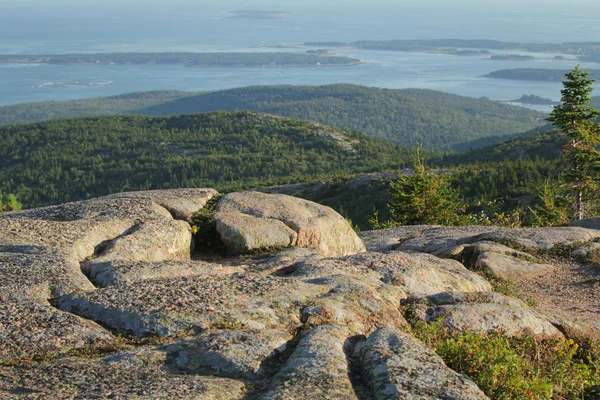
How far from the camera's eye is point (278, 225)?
1206 cm

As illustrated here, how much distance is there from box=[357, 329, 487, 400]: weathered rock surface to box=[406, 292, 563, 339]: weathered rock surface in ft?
5.37

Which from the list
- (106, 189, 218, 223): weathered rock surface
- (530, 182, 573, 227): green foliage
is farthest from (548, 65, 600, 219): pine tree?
(106, 189, 218, 223): weathered rock surface

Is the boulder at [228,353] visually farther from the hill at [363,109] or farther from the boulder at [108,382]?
the hill at [363,109]

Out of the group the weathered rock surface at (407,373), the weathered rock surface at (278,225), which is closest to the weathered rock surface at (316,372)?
the weathered rock surface at (407,373)

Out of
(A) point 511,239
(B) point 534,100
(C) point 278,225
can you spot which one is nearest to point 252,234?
(C) point 278,225

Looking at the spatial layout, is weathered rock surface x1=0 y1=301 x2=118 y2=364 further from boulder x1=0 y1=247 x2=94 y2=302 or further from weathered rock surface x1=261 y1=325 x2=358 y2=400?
weathered rock surface x1=261 y1=325 x2=358 y2=400

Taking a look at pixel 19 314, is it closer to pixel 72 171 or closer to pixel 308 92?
pixel 72 171

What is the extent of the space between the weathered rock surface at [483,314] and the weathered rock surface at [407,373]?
5.37 ft

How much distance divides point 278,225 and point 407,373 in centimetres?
662

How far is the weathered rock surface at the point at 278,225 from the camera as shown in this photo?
38.1ft

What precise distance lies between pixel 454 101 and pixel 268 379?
16723 centimetres

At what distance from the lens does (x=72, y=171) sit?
289ft

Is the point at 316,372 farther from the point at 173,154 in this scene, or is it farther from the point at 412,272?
the point at 173,154

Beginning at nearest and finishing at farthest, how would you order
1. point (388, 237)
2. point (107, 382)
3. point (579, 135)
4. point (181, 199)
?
point (107, 382) → point (181, 199) → point (388, 237) → point (579, 135)
